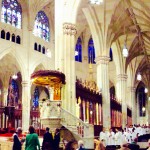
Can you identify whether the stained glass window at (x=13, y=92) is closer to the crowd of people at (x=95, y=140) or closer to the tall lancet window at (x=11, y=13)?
the tall lancet window at (x=11, y=13)

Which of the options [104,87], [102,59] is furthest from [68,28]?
[104,87]

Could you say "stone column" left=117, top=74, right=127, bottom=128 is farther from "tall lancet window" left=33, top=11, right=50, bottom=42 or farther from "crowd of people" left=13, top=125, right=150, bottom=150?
"tall lancet window" left=33, top=11, right=50, bottom=42

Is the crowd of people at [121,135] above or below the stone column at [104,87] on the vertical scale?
below

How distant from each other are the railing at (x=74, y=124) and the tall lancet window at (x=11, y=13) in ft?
58.5

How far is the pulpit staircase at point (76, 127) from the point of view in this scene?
17.9m

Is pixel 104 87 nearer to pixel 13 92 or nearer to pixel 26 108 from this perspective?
pixel 26 108

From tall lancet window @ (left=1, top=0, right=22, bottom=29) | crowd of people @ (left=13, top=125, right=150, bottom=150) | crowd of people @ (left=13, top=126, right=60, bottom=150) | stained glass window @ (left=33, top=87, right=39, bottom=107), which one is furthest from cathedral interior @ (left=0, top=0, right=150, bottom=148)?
crowd of people @ (left=13, top=126, right=60, bottom=150)

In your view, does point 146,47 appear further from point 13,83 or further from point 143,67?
point 13,83

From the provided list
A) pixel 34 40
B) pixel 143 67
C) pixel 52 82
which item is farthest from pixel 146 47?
pixel 52 82

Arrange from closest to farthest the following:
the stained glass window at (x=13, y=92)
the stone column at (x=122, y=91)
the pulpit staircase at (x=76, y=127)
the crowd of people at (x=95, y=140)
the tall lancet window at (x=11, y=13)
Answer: the crowd of people at (x=95, y=140) → the pulpit staircase at (x=76, y=127) → the tall lancet window at (x=11, y=13) → the stone column at (x=122, y=91) → the stained glass window at (x=13, y=92)

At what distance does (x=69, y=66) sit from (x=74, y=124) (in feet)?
11.8

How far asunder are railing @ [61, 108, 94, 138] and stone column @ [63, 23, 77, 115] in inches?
49.5

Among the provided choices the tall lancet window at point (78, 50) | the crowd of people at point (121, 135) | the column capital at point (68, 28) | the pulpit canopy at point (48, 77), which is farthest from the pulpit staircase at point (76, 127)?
the tall lancet window at point (78, 50)

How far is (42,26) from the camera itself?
38094mm
